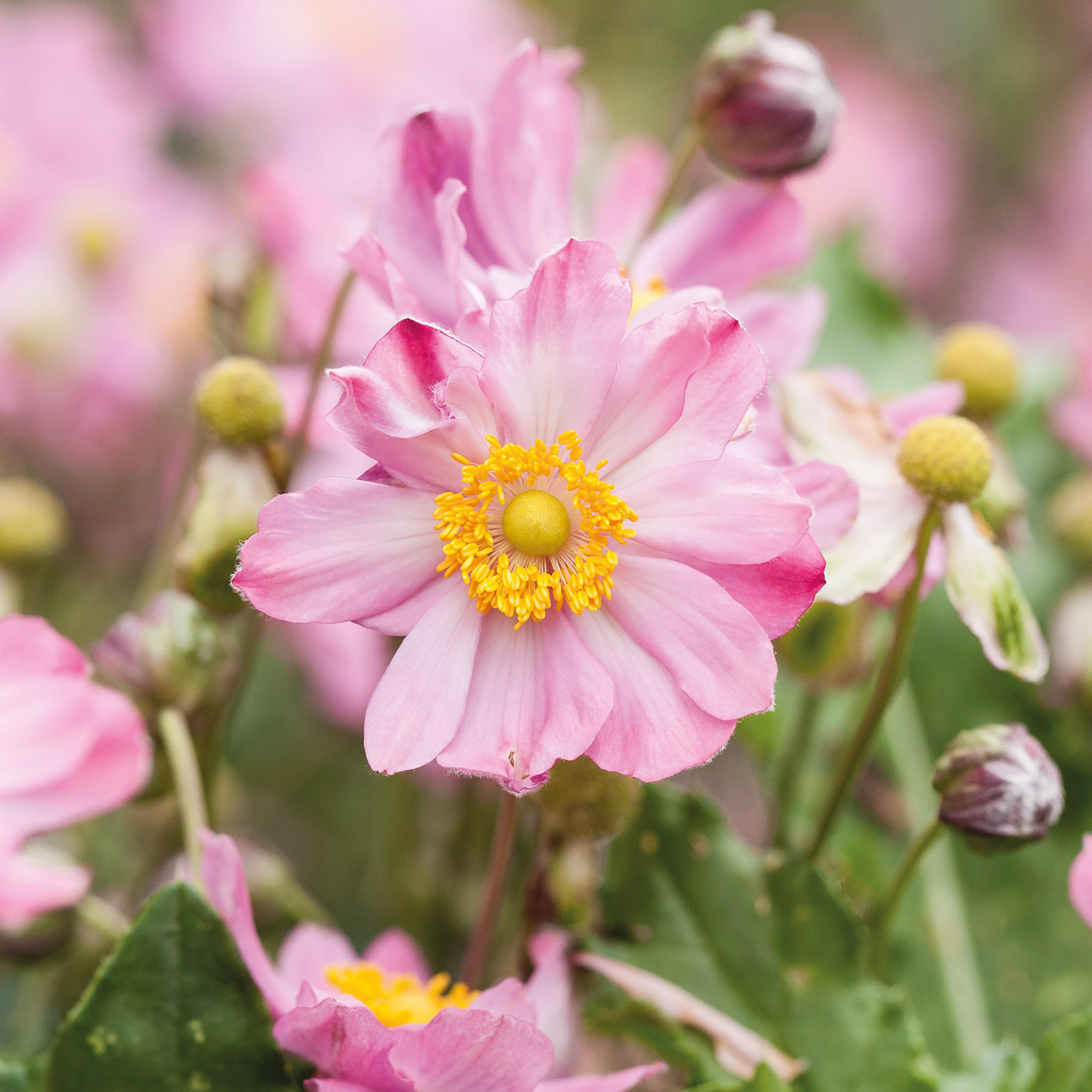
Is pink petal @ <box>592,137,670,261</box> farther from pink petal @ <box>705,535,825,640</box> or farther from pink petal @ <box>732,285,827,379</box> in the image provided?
pink petal @ <box>705,535,825,640</box>

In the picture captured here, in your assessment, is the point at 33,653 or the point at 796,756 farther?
the point at 796,756

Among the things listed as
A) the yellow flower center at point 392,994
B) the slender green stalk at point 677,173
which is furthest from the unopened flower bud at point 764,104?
the yellow flower center at point 392,994

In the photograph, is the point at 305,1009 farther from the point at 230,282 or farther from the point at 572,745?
the point at 230,282

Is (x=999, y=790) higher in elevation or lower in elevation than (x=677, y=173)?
lower

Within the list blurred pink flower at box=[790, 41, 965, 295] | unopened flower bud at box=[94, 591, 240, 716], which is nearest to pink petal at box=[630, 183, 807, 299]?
unopened flower bud at box=[94, 591, 240, 716]

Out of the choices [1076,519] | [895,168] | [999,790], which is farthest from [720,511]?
[895,168]

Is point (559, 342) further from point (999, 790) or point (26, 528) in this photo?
point (26, 528)

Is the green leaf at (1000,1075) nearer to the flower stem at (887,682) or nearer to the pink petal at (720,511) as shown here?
the flower stem at (887,682)

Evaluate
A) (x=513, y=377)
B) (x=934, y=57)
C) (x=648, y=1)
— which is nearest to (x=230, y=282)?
(x=513, y=377)
